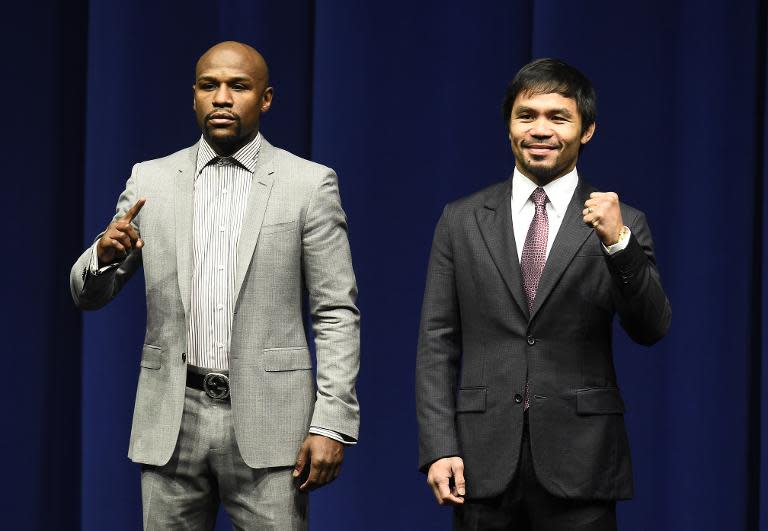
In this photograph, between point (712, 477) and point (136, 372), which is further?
point (136, 372)

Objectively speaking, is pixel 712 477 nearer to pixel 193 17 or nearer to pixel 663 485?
pixel 663 485

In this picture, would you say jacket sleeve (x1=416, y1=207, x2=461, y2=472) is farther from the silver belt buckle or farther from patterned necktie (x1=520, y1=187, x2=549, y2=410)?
the silver belt buckle

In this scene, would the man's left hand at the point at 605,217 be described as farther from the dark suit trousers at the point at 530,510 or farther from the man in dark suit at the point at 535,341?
the dark suit trousers at the point at 530,510

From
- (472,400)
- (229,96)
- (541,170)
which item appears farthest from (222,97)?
(472,400)

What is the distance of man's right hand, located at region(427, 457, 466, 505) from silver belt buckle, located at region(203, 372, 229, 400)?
0.38 meters

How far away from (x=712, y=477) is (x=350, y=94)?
1.36 metres

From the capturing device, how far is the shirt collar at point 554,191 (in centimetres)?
209

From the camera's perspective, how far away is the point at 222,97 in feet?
6.98

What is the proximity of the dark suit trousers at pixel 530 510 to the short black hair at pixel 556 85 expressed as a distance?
1.86ft

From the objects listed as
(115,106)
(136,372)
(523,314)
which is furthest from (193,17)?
(523,314)

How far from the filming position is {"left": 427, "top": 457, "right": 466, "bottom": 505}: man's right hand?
2.01 meters

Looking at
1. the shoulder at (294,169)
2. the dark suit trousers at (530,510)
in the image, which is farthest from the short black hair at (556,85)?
the dark suit trousers at (530,510)

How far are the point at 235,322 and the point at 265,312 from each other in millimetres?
55

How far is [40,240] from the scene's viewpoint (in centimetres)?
335
